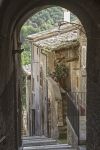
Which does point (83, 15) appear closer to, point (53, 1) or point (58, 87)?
Result: point (53, 1)

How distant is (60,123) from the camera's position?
71.5ft

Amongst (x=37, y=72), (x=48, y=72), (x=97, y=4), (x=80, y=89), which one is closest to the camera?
(x=97, y=4)

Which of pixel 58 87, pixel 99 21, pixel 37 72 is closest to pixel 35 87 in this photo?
pixel 37 72

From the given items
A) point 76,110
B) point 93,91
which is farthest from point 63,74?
point 93,91

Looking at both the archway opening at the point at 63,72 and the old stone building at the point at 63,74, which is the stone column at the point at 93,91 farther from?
the old stone building at the point at 63,74

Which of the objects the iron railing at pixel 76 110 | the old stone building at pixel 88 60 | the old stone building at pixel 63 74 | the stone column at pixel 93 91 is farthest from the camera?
the old stone building at pixel 63 74

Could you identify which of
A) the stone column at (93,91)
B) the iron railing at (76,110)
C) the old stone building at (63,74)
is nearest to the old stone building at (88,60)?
the stone column at (93,91)

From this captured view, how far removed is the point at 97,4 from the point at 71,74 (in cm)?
1195

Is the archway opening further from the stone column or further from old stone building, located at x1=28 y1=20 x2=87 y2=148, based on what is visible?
the stone column

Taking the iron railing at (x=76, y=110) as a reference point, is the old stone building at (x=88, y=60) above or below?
above

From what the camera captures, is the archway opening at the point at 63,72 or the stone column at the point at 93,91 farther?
the archway opening at the point at 63,72

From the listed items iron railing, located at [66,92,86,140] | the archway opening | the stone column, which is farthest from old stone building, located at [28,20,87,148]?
the stone column

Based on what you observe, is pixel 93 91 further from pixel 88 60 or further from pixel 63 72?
pixel 63 72

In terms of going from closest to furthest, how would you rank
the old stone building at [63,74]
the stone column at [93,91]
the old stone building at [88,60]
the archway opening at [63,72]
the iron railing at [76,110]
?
1. the old stone building at [88,60]
2. the stone column at [93,91]
3. the iron railing at [76,110]
4. the archway opening at [63,72]
5. the old stone building at [63,74]
